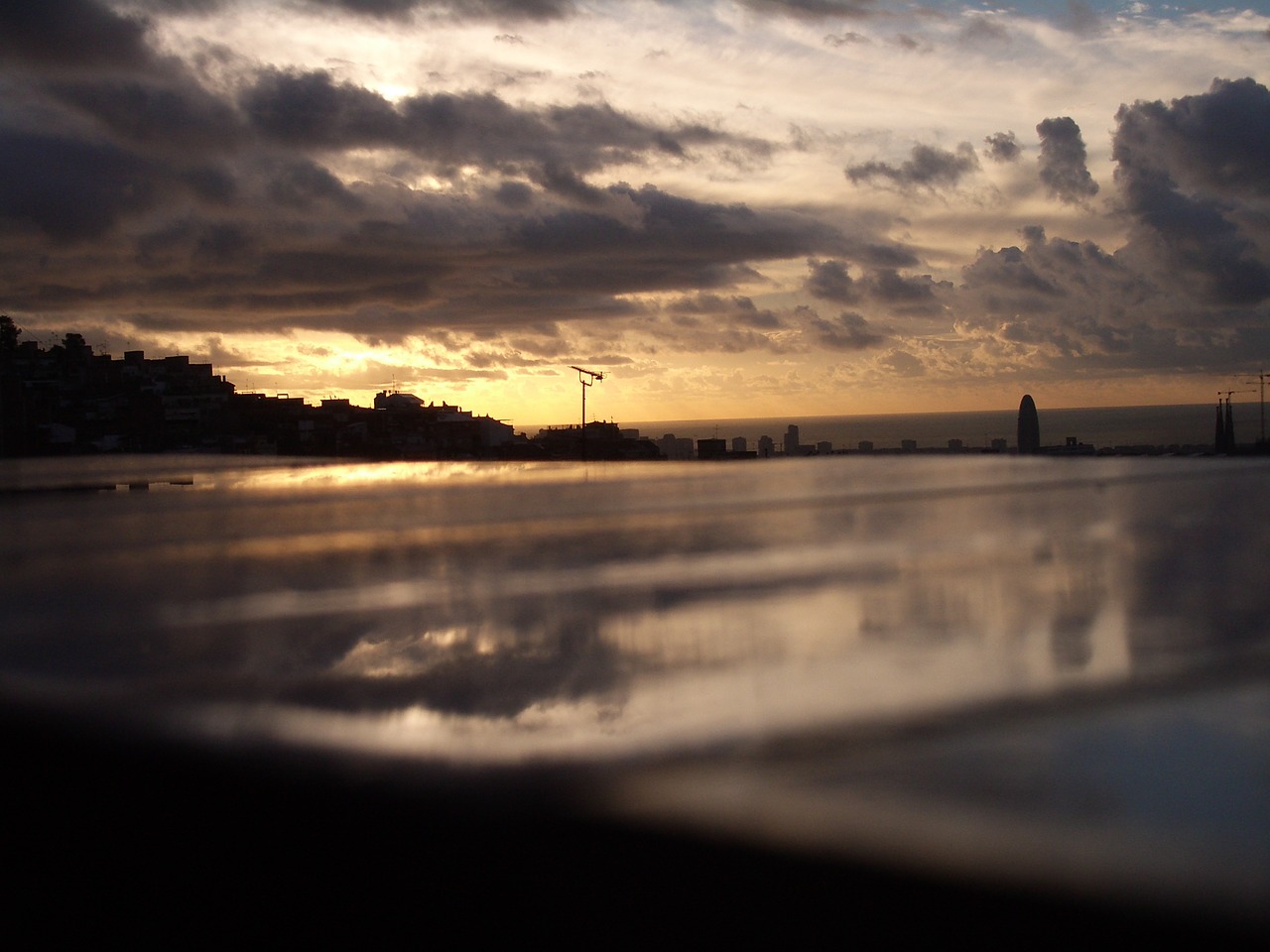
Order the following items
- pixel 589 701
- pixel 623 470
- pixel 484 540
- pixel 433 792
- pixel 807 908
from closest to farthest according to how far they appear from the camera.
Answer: pixel 807 908, pixel 433 792, pixel 589 701, pixel 484 540, pixel 623 470

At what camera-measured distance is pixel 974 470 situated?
32.2 metres

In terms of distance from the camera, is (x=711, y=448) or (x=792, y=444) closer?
(x=711, y=448)

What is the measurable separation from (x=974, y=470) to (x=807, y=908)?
29449mm

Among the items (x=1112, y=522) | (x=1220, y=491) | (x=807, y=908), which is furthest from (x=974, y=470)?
(x=807, y=908)

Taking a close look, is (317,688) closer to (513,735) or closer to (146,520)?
(513,735)

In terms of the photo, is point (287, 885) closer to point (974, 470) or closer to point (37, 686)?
point (37, 686)

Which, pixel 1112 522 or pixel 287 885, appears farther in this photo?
pixel 1112 522

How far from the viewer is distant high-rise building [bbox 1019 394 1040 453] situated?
1602 inches

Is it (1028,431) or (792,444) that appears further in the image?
(792,444)

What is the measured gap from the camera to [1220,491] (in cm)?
2209

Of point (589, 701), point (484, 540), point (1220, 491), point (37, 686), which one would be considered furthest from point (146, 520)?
point (1220, 491)

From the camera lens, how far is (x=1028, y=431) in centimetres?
4138

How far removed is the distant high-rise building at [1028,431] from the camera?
40688mm

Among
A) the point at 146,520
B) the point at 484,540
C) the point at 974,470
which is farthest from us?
the point at 974,470
